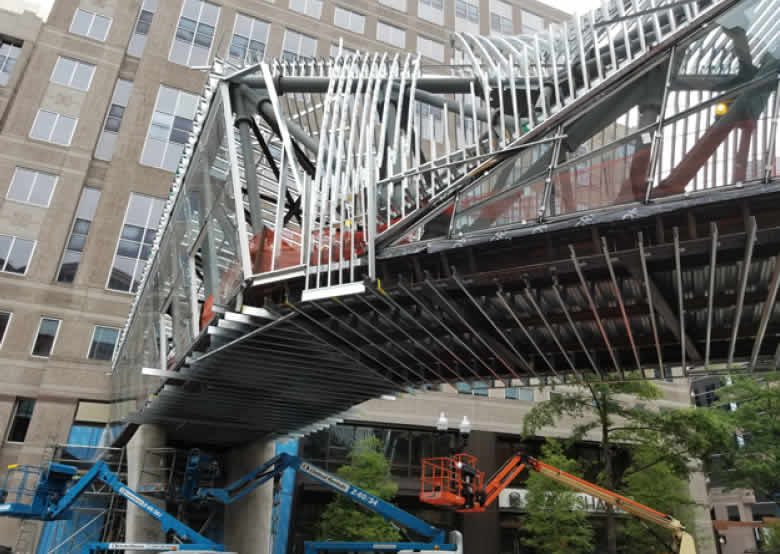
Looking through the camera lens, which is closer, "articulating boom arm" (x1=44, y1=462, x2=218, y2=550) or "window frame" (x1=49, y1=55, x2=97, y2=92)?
"articulating boom arm" (x1=44, y1=462, x2=218, y2=550)

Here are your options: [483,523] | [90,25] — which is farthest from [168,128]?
[483,523]

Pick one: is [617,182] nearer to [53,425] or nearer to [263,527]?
[263,527]

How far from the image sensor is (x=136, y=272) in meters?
34.2

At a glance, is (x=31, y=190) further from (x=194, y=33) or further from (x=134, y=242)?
(x=194, y=33)

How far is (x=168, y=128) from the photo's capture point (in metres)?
38.7

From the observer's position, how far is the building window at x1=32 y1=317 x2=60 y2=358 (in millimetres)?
31172

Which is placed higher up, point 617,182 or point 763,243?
point 617,182

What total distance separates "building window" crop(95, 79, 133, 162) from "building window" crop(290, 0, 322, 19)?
15.7 metres

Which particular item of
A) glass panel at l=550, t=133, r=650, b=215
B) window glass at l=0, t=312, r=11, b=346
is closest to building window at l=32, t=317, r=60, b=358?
window glass at l=0, t=312, r=11, b=346

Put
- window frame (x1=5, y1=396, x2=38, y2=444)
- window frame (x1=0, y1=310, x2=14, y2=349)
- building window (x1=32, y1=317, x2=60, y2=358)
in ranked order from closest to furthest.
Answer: window frame (x1=5, y1=396, x2=38, y2=444) < window frame (x1=0, y1=310, x2=14, y2=349) < building window (x1=32, y1=317, x2=60, y2=358)

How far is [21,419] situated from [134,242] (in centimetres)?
1122

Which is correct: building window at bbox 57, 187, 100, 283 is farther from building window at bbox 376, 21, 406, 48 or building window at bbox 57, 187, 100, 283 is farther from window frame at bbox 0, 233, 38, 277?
building window at bbox 376, 21, 406, 48

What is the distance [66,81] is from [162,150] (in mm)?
7559

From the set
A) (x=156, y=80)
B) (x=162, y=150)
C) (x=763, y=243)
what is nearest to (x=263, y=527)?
(x=763, y=243)
